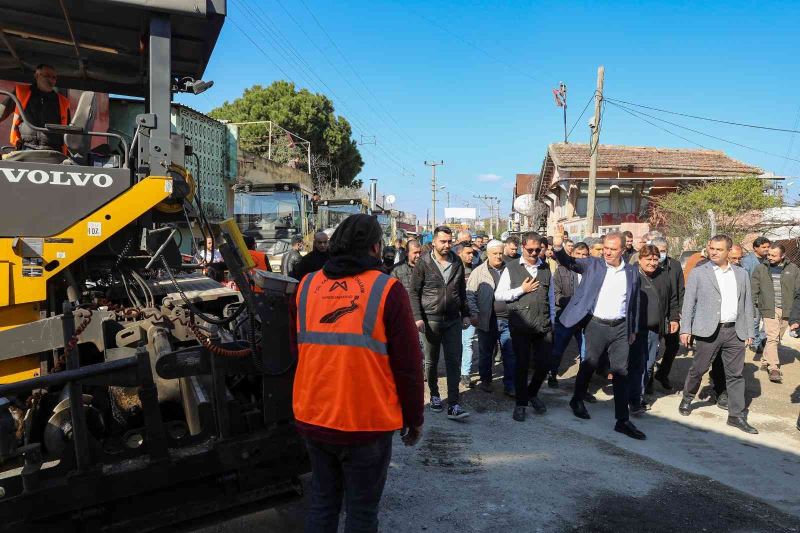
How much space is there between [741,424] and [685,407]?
1.79 ft

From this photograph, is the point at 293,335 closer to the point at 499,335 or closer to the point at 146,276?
the point at 146,276

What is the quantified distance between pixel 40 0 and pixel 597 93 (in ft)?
53.6

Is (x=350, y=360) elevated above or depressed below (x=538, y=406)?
above

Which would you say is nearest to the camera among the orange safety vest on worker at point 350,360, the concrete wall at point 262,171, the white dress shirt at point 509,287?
the orange safety vest on worker at point 350,360

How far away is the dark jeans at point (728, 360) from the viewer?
5.21m

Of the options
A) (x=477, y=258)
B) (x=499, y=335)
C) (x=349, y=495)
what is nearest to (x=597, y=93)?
(x=477, y=258)

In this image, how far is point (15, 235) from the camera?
2.69 meters

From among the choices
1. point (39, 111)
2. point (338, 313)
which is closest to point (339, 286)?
point (338, 313)

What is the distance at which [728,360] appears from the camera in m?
5.32

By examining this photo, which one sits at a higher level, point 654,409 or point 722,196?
point 722,196

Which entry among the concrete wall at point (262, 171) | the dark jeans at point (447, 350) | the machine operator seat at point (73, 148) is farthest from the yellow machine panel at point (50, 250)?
the concrete wall at point (262, 171)

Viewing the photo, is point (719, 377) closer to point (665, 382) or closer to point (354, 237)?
point (665, 382)

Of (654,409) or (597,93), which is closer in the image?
(654,409)

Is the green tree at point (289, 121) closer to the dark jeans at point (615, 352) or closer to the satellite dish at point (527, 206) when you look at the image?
the satellite dish at point (527, 206)
